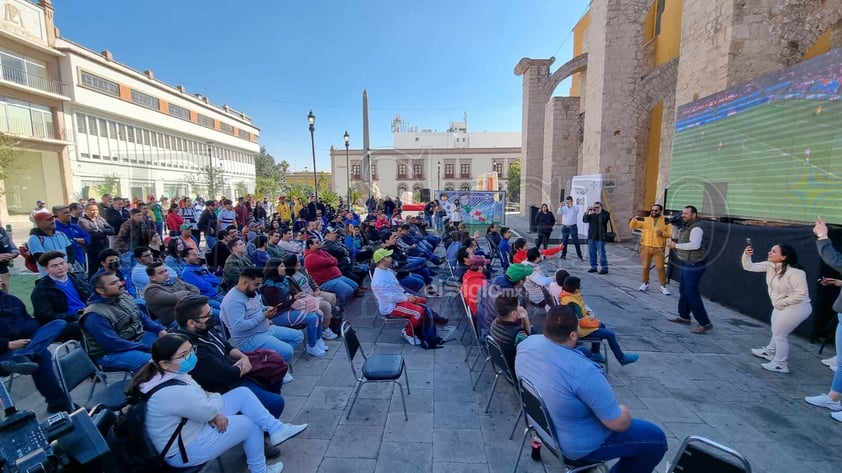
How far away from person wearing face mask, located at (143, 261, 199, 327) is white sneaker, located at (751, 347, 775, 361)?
6.79 m

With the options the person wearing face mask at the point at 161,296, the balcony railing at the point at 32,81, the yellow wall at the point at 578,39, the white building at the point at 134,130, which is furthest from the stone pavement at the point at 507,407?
the white building at the point at 134,130

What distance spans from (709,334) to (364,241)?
7399mm

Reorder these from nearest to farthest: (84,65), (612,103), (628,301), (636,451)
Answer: (636,451) < (628,301) < (612,103) < (84,65)

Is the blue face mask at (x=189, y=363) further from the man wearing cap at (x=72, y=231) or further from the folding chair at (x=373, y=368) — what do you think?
the man wearing cap at (x=72, y=231)

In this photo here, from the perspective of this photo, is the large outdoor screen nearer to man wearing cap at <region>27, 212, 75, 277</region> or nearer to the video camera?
the video camera

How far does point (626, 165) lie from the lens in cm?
1268

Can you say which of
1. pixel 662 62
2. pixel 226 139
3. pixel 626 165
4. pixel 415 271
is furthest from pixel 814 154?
pixel 226 139

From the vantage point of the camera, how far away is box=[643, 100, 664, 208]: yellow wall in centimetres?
1374

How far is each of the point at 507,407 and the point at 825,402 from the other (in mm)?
2951

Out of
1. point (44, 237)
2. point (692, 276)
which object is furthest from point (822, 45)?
point (44, 237)

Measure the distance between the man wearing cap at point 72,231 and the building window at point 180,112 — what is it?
33.3 meters

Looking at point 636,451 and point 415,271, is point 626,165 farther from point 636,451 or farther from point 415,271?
point 636,451

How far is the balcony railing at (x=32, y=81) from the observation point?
1993 cm

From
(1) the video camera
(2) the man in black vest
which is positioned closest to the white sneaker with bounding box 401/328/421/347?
(1) the video camera
